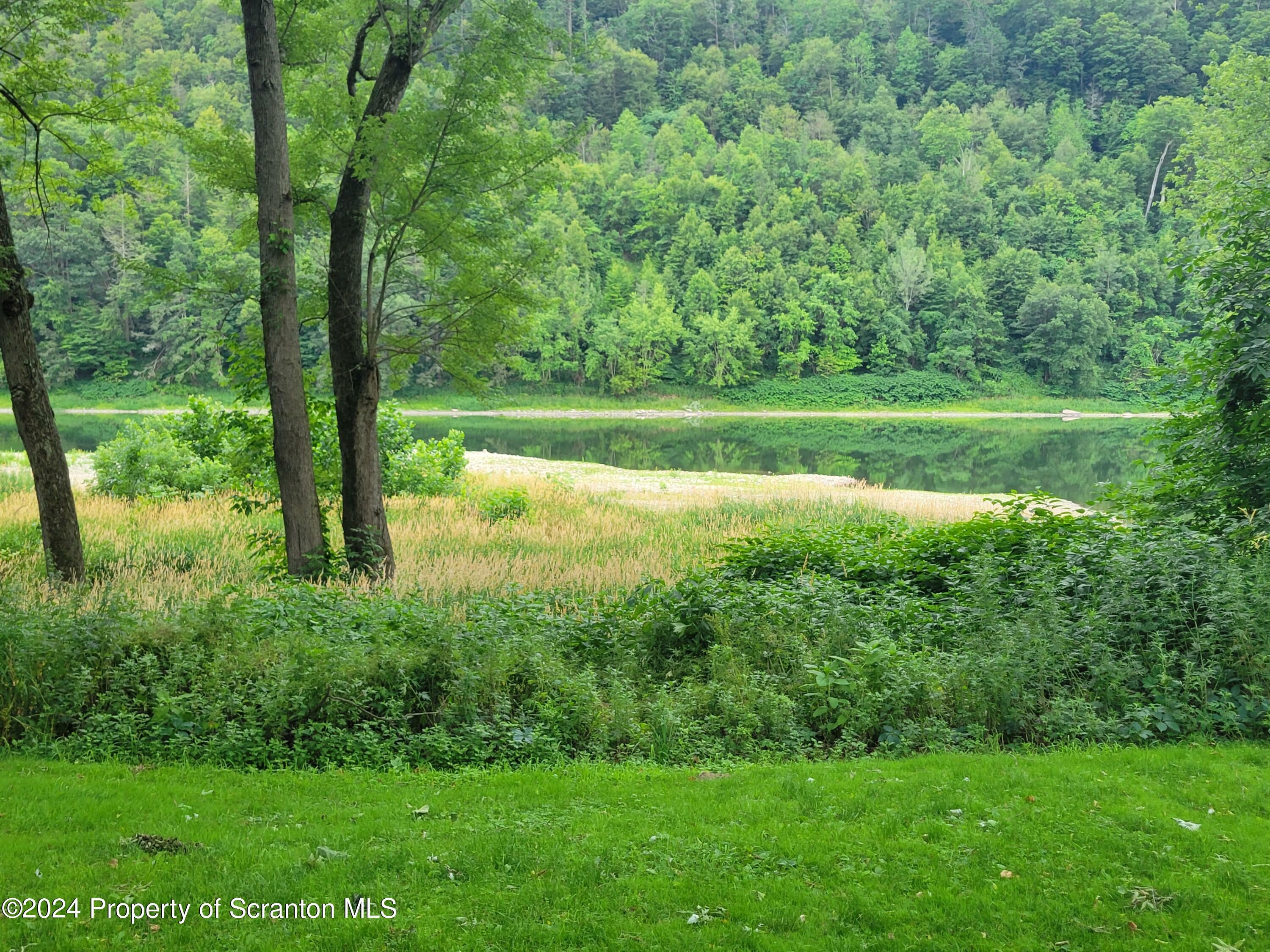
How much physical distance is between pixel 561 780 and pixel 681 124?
141620 millimetres

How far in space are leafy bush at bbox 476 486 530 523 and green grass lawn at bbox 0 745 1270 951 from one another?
1238 centimetres

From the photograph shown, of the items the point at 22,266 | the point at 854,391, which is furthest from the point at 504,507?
the point at 854,391

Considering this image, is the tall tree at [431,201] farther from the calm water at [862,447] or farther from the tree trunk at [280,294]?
the calm water at [862,447]

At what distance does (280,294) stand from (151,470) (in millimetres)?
10940

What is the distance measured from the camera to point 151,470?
18469 mm

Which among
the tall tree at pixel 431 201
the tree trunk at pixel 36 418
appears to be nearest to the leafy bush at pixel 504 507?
the tall tree at pixel 431 201

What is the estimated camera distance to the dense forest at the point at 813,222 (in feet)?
241

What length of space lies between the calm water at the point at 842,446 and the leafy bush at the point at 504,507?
16793 millimetres

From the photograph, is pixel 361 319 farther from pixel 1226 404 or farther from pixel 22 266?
pixel 1226 404

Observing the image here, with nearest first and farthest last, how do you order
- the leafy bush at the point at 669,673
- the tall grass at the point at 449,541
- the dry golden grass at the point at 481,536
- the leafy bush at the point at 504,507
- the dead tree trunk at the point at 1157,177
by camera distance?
the leafy bush at the point at 669,673
the tall grass at the point at 449,541
the dry golden grass at the point at 481,536
the leafy bush at the point at 504,507
the dead tree trunk at the point at 1157,177

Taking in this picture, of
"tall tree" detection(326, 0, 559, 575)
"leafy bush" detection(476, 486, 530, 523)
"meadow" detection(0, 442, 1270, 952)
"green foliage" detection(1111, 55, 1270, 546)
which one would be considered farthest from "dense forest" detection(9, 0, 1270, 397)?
"meadow" detection(0, 442, 1270, 952)

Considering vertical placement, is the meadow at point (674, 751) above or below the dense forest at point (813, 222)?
below

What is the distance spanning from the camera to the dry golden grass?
10.9 meters

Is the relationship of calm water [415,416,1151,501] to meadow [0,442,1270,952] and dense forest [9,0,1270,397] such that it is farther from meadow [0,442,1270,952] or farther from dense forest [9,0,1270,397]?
meadow [0,442,1270,952]
